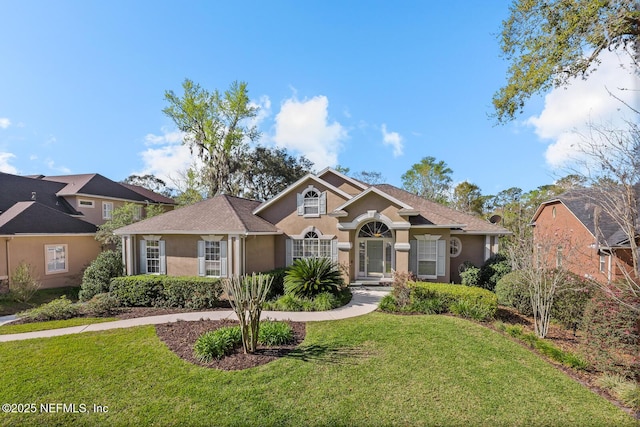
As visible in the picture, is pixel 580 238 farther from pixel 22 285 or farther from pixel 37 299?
pixel 37 299

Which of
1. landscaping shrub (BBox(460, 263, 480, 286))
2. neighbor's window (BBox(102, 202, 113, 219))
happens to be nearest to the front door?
landscaping shrub (BBox(460, 263, 480, 286))

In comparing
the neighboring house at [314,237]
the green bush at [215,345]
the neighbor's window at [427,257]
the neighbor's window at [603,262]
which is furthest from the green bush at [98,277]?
the neighbor's window at [603,262]

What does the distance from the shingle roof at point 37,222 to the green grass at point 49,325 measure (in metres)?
8.80

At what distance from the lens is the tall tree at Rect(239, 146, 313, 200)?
33.6m

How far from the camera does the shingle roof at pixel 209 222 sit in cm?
1454

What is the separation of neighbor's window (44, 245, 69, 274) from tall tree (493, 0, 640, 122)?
2526 cm

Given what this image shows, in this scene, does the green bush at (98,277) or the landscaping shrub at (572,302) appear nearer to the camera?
the landscaping shrub at (572,302)

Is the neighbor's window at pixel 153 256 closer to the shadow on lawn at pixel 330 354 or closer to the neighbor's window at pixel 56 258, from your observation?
the neighbor's window at pixel 56 258

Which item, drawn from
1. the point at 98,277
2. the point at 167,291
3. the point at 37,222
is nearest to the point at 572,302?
the point at 167,291

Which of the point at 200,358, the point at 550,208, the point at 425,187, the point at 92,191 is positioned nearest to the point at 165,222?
the point at 200,358

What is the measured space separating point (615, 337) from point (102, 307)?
16.8m

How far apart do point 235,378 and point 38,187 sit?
2863 centimetres

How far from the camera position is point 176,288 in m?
12.9

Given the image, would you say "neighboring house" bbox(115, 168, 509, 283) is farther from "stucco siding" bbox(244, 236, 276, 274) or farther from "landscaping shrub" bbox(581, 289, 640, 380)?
"landscaping shrub" bbox(581, 289, 640, 380)
